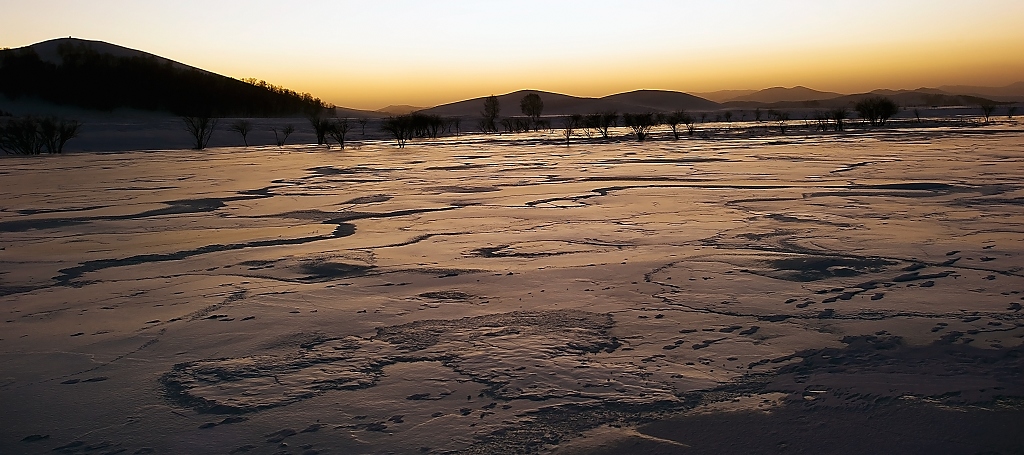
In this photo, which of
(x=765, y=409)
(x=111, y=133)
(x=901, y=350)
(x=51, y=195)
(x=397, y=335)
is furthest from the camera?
(x=111, y=133)

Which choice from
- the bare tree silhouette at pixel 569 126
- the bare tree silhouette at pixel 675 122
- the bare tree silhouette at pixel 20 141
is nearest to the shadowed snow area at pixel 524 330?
the bare tree silhouette at pixel 569 126

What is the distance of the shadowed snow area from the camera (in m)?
2.65

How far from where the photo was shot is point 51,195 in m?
11.6

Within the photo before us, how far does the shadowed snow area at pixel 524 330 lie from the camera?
8.70ft

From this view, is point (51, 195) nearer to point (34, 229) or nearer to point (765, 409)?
point (34, 229)

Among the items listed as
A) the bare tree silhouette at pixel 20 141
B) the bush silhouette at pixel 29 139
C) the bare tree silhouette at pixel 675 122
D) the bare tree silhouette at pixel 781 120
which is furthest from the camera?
the bare tree silhouette at pixel 781 120

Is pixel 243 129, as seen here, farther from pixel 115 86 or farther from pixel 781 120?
pixel 115 86

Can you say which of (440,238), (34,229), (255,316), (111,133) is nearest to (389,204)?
(440,238)

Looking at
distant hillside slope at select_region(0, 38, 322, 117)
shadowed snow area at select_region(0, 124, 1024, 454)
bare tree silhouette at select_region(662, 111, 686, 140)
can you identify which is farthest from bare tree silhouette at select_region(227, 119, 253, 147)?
shadowed snow area at select_region(0, 124, 1024, 454)

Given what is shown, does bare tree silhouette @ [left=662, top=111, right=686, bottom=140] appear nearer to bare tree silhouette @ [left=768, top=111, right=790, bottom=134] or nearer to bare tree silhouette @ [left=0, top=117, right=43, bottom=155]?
bare tree silhouette @ [left=768, top=111, right=790, bottom=134]

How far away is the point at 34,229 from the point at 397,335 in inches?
243

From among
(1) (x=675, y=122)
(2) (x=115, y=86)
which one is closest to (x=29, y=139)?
(1) (x=675, y=122)

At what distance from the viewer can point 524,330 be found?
3857 millimetres

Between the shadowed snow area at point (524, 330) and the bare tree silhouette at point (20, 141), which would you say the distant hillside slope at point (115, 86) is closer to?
the bare tree silhouette at point (20, 141)
